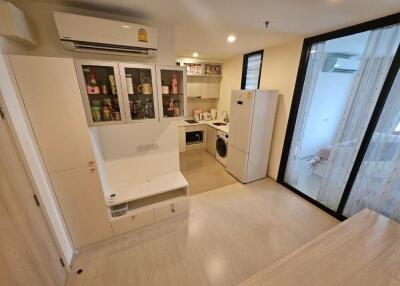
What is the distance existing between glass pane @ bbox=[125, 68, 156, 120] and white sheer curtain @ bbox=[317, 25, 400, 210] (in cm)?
249

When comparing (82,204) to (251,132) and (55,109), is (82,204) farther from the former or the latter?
(251,132)

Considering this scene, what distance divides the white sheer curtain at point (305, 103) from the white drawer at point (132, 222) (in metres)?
2.52

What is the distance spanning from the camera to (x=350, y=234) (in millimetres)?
1392

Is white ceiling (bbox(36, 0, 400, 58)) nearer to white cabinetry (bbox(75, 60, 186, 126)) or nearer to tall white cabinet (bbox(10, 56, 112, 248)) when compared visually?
white cabinetry (bbox(75, 60, 186, 126))

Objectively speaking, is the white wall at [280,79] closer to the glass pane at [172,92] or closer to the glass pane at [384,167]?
the glass pane at [384,167]

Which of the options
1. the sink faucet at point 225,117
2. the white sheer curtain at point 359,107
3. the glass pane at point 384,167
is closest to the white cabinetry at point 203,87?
the sink faucet at point 225,117

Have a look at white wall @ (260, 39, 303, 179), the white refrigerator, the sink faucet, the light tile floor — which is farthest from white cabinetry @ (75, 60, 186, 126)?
the sink faucet

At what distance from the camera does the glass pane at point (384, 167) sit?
1.79 metres

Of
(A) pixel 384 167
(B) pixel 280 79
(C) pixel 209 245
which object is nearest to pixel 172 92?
(C) pixel 209 245

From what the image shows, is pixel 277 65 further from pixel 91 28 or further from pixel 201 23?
pixel 91 28

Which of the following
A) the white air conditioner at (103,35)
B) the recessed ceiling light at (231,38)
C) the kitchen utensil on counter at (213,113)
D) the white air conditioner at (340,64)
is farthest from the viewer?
the kitchen utensil on counter at (213,113)

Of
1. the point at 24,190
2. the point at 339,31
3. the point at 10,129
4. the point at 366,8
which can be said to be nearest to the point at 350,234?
the point at 366,8

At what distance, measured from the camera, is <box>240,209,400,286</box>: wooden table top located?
1.05 metres

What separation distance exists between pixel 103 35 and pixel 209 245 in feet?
8.42
